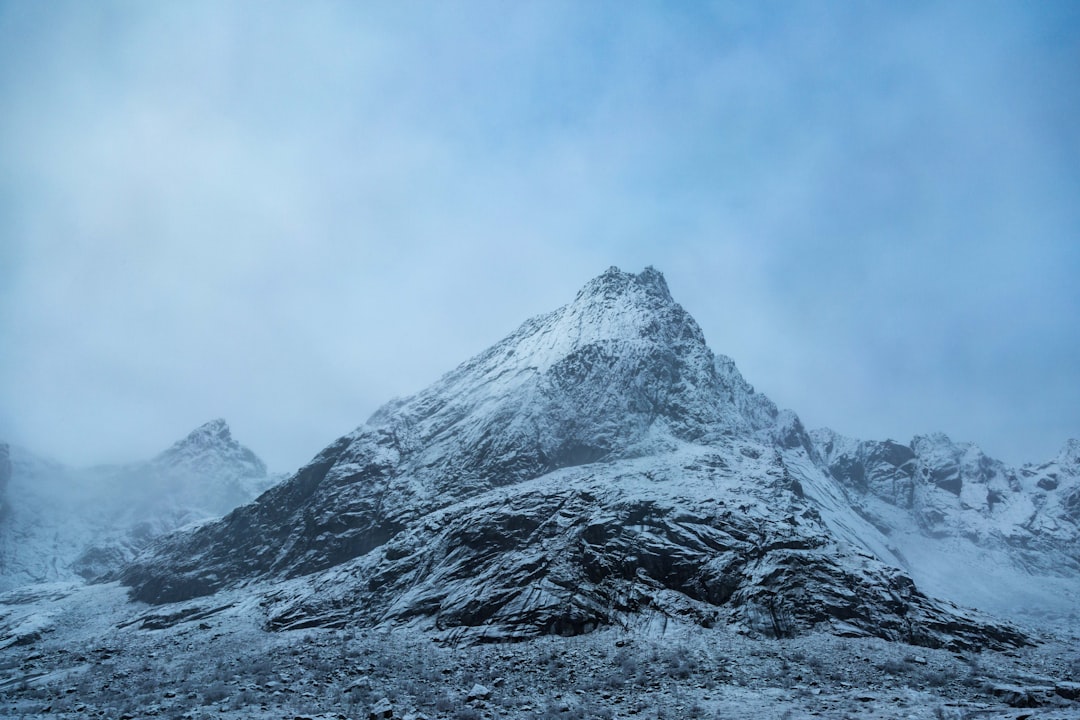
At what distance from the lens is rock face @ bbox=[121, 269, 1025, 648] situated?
39531 millimetres

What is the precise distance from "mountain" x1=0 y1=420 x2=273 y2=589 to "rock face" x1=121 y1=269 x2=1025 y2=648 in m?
58.0

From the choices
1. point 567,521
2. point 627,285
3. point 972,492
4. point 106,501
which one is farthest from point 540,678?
point 106,501

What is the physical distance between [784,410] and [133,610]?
11282 centimetres

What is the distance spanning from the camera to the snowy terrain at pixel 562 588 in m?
23.4

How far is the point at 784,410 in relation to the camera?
11850 cm

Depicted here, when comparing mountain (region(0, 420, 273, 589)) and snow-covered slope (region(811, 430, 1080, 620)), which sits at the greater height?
Result: snow-covered slope (region(811, 430, 1080, 620))

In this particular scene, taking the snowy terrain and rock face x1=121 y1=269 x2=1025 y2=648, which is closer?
the snowy terrain

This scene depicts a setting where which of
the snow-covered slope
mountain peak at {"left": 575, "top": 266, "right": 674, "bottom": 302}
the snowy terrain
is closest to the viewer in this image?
the snowy terrain

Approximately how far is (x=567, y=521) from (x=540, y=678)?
24374 millimetres

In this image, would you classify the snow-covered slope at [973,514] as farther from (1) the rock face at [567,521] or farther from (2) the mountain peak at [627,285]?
(2) the mountain peak at [627,285]

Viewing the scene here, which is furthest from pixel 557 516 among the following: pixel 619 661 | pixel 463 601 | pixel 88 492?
pixel 88 492

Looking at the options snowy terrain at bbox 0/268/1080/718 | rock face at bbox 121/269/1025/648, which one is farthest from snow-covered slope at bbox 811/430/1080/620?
rock face at bbox 121/269/1025/648

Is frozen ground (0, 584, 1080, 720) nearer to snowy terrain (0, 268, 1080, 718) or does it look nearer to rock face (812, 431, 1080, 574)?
snowy terrain (0, 268, 1080, 718)

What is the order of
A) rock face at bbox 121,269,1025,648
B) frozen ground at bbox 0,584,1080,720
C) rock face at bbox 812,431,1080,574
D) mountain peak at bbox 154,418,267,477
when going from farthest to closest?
1. mountain peak at bbox 154,418,267,477
2. rock face at bbox 812,431,1080,574
3. rock face at bbox 121,269,1025,648
4. frozen ground at bbox 0,584,1080,720
